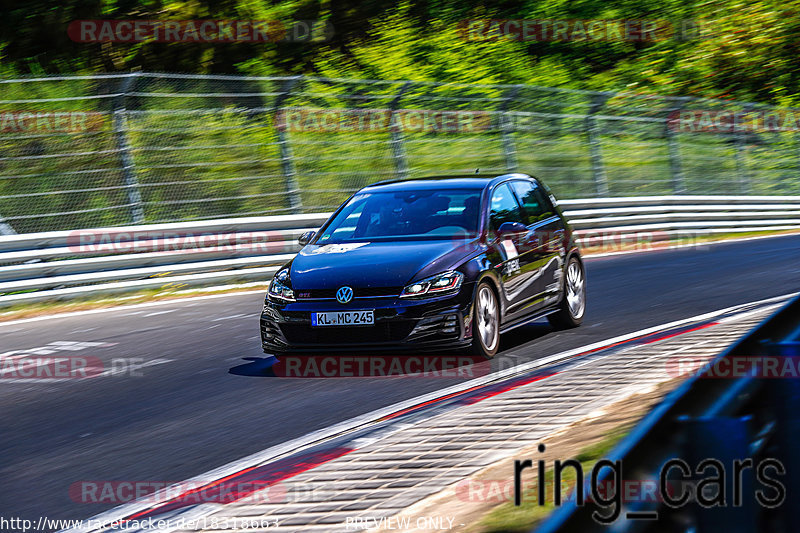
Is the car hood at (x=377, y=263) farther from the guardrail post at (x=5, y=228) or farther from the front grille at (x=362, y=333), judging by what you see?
the guardrail post at (x=5, y=228)

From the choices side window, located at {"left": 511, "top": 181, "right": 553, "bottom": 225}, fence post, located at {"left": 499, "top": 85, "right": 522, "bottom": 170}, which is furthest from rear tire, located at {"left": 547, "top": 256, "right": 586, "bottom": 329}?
fence post, located at {"left": 499, "top": 85, "right": 522, "bottom": 170}

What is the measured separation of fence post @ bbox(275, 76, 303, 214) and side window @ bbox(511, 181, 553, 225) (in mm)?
7574

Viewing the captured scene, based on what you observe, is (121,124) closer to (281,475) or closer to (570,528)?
(281,475)

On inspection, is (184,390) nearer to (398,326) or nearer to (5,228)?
(398,326)

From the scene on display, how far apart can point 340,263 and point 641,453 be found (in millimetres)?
6734

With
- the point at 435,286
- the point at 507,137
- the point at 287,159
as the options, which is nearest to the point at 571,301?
the point at 435,286

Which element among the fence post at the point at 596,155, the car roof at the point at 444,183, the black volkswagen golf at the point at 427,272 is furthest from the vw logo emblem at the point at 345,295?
the fence post at the point at 596,155

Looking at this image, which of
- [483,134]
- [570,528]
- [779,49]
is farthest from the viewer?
[779,49]

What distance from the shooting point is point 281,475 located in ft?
18.4

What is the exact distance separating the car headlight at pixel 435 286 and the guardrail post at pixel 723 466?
6116mm

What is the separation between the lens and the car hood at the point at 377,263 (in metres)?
8.56

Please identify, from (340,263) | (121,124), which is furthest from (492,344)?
(121,124)

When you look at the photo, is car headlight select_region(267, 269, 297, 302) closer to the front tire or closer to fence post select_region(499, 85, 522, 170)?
the front tire

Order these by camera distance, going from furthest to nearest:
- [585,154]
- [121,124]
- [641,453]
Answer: [585,154] → [121,124] → [641,453]
